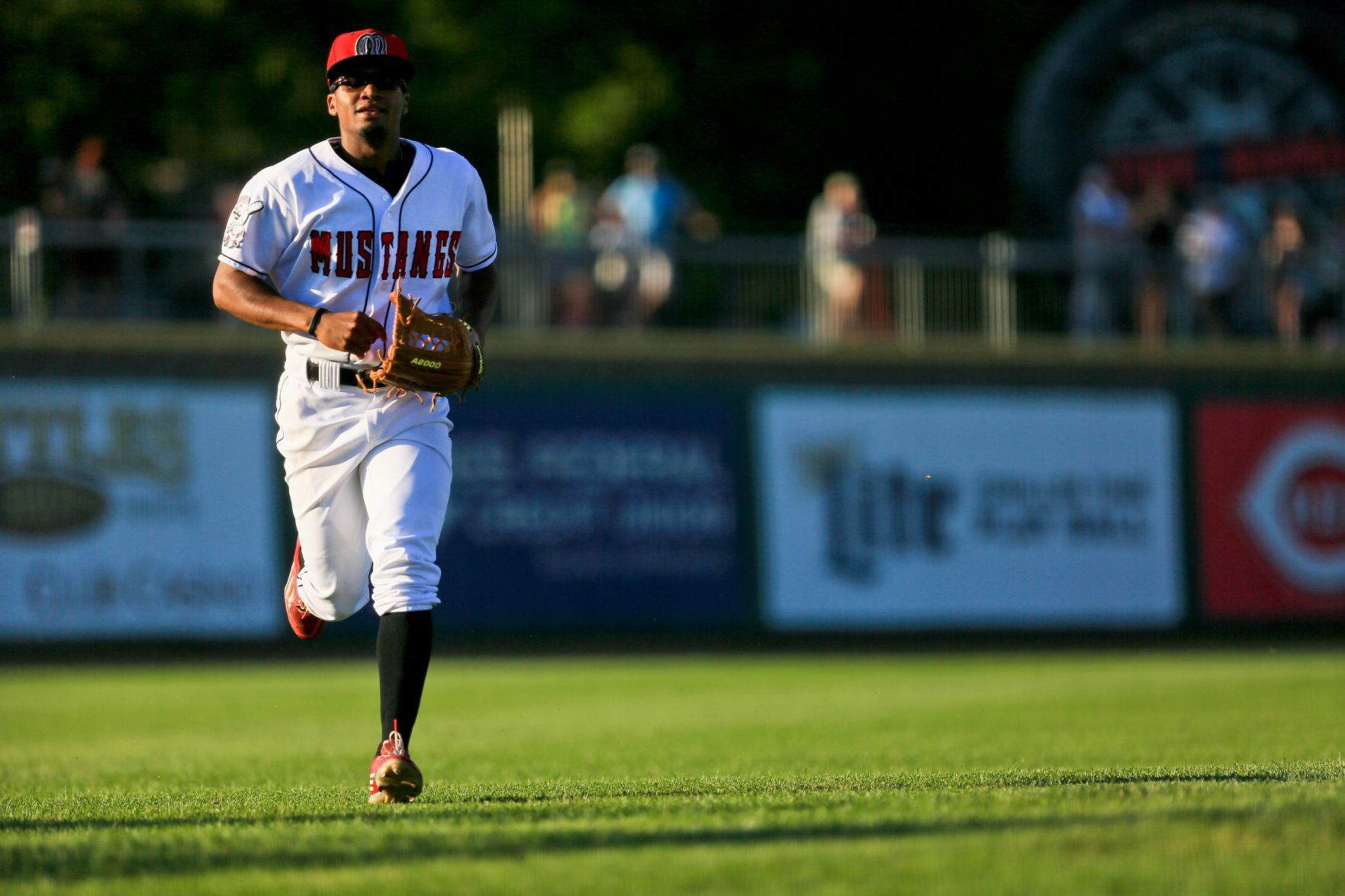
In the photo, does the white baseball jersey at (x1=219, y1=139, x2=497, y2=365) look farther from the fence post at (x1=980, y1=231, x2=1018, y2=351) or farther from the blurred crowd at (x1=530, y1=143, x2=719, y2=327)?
the fence post at (x1=980, y1=231, x2=1018, y2=351)

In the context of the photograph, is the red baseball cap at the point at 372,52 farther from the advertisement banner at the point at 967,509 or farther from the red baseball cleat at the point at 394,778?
the advertisement banner at the point at 967,509

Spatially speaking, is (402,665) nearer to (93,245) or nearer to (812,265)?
(93,245)

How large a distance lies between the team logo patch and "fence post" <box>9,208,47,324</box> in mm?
12970

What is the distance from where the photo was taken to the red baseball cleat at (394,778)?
18.6 ft

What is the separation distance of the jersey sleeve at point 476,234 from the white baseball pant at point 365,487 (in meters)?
0.61

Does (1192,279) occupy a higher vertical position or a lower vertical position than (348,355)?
higher

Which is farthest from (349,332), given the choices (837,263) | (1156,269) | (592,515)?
(1156,269)

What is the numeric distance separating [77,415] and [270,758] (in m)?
10.5

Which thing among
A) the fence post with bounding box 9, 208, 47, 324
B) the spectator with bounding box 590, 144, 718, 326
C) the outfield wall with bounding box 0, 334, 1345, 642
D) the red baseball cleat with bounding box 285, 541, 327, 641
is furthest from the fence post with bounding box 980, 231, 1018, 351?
the red baseball cleat with bounding box 285, 541, 327, 641

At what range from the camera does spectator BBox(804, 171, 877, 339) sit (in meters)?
20.5

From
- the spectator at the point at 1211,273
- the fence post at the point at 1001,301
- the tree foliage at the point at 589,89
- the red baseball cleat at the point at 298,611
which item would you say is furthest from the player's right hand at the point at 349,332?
the tree foliage at the point at 589,89

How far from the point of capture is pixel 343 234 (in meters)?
6.24

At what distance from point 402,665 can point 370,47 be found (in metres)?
2.02

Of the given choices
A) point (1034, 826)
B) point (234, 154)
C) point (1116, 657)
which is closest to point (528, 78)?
point (234, 154)
